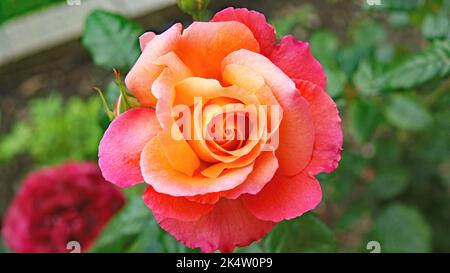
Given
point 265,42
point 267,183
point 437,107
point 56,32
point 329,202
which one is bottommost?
point 329,202

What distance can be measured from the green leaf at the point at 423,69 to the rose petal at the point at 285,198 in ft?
1.04

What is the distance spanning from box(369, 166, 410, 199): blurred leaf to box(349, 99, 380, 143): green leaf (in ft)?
0.51

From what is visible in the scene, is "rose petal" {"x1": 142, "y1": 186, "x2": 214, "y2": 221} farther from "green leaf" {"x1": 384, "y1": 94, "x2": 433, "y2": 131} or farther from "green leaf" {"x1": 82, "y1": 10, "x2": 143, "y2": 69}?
"green leaf" {"x1": 384, "y1": 94, "x2": 433, "y2": 131}

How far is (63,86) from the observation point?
1.91m

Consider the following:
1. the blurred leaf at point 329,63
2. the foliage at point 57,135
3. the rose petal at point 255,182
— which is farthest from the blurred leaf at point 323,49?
the foliage at point 57,135

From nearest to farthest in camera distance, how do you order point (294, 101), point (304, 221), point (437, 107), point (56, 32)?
point (294, 101) < point (304, 221) < point (437, 107) < point (56, 32)

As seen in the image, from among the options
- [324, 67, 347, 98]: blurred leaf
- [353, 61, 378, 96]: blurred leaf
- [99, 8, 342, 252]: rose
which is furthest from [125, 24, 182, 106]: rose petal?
[353, 61, 378, 96]: blurred leaf

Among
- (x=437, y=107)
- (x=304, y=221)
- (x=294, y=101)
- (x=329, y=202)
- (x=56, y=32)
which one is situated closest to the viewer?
(x=294, y=101)

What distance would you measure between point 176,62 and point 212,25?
46 millimetres

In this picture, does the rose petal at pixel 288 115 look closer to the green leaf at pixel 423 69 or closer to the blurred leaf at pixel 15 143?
the green leaf at pixel 423 69

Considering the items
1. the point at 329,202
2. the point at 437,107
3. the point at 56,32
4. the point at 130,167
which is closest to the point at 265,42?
the point at 130,167

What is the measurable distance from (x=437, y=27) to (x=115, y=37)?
1.54 ft

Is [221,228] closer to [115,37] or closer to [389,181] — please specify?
[115,37]

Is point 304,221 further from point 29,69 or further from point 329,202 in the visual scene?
point 29,69
